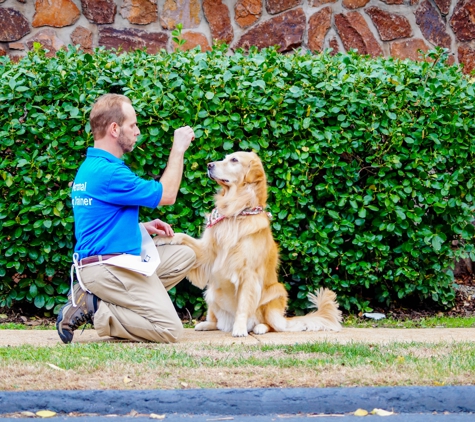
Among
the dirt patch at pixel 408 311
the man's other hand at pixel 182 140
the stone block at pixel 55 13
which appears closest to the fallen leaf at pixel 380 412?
the man's other hand at pixel 182 140

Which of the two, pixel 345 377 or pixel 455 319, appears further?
pixel 455 319

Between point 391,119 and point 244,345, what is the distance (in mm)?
2888

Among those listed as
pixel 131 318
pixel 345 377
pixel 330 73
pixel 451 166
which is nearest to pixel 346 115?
pixel 330 73

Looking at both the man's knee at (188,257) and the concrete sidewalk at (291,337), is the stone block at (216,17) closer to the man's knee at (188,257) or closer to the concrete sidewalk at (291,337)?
the man's knee at (188,257)

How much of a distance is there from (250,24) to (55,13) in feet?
7.29

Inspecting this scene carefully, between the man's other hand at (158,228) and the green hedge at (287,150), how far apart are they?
83cm

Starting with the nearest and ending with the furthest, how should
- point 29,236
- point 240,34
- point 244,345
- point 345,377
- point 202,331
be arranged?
point 345,377, point 244,345, point 202,331, point 29,236, point 240,34

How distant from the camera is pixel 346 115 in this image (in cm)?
718

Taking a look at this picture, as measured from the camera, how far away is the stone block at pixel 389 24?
908 centimetres

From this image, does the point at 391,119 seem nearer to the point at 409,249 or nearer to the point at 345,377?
the point at 409,249

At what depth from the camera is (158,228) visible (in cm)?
622

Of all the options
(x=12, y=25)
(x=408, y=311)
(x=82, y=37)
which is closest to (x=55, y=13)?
(x=82, y=37)

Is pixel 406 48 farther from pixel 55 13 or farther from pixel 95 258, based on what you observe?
pixel 95 258

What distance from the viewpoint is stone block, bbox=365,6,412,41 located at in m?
9.08
